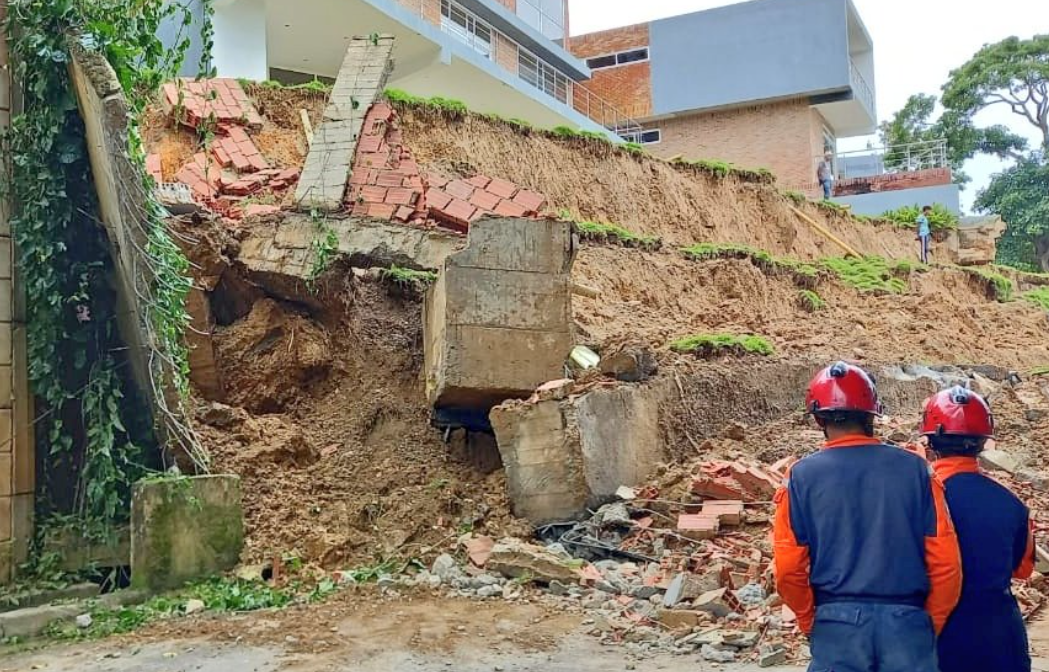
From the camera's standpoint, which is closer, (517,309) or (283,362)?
(517,309)

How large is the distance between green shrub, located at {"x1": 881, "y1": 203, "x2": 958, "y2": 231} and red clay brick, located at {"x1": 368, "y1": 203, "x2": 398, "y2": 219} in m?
18.5

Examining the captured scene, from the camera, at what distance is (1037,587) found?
23.0 feet

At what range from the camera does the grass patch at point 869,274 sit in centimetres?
1927

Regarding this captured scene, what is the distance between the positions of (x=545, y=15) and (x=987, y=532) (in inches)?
1070

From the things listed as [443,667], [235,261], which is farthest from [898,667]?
[235,261]

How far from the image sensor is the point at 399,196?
11.7m

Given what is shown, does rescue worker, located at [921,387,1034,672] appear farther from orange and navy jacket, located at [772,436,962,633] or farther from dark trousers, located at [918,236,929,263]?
dark trousers, located at [918,236,929,263]

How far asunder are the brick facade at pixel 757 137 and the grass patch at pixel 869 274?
9743mm

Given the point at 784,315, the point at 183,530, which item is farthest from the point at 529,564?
the point at 784,315

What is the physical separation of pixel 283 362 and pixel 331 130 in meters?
3.77

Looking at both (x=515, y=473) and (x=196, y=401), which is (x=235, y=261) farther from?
(x=515, y=473)

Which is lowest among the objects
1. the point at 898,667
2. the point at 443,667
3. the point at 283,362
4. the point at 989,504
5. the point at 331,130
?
the point at 443,667

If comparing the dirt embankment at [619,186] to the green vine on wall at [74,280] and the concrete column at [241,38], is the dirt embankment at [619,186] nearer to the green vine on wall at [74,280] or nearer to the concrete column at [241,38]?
the concrete column at [241,38]

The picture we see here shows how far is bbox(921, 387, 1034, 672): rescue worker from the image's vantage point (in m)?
3.33
